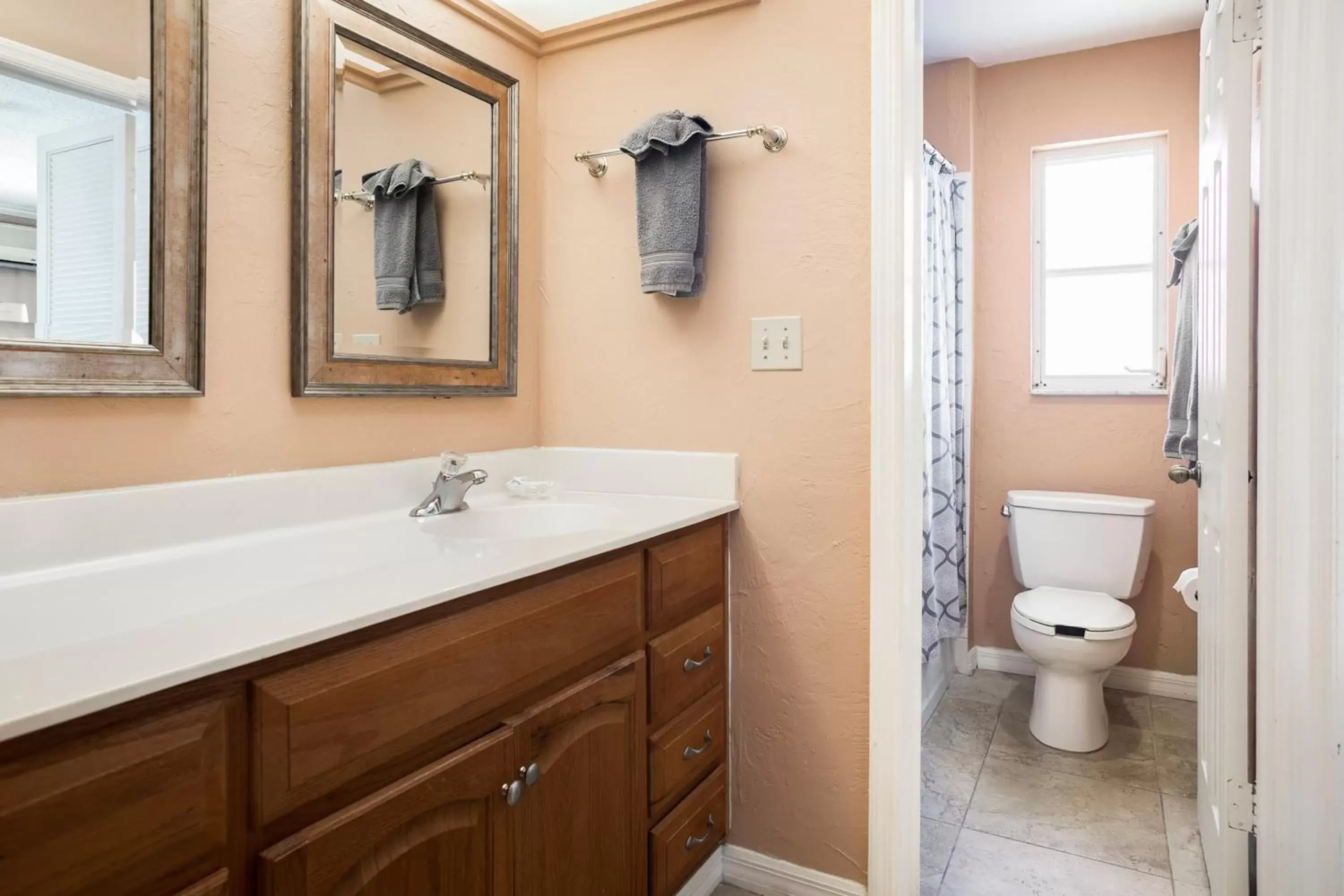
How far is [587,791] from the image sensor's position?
1.21 metres

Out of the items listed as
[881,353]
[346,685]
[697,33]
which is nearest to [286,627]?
[346,685]

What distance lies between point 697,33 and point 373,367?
102 centimetres

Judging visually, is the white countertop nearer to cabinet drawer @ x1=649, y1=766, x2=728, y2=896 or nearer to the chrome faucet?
the chrome faucet

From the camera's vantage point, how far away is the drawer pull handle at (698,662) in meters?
1.51

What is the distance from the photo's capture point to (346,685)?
0.83 meters

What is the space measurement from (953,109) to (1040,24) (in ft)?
1.24

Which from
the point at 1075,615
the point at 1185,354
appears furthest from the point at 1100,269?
the point at 1075,615

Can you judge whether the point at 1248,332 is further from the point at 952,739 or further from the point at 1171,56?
the point at 1171,56

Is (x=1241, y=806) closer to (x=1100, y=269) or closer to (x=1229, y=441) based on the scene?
(x=1229, y=441)

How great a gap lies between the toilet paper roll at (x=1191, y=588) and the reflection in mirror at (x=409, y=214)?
177 centimetres

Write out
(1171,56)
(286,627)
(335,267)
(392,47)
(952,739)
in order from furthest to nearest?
(1171,56) < (952,739) < (392,47) < (335,267) < (286,627)

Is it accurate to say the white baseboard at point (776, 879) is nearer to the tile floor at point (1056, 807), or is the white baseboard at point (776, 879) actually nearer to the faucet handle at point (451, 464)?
the tile floor at point (1056, 807)

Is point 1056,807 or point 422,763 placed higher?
point 422,763

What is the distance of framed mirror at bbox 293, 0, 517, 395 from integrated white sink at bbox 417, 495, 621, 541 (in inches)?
10.9
